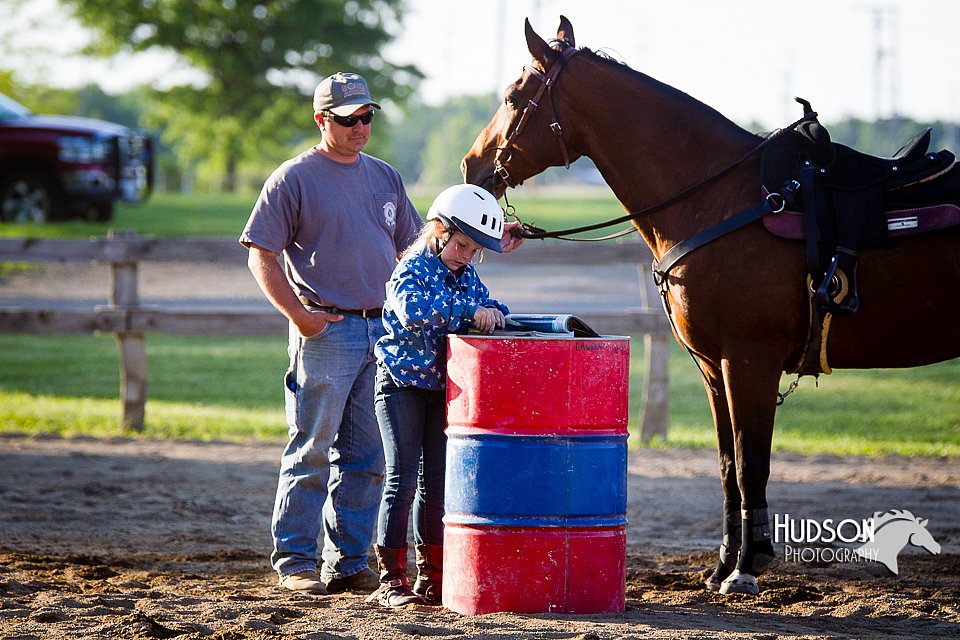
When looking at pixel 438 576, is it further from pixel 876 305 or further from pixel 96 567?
pixel 876 305

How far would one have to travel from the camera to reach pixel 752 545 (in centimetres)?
512

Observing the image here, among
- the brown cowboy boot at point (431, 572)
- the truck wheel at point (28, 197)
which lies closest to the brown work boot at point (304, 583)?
the brown cowboy boot at point (431, 572)

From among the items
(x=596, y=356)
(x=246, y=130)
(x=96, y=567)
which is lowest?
(x=96, y=567)

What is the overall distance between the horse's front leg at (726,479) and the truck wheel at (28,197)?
53.6 feet

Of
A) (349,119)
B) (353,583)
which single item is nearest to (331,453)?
(353,583)

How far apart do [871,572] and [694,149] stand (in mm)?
2222

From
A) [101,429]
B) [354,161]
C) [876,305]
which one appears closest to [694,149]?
[876,305]

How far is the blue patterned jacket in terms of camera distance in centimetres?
459

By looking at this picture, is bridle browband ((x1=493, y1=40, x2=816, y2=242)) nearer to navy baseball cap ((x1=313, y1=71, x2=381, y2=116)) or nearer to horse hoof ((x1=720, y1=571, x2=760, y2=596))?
navy baseball cap ((x1=313, y1=71, x2=381, y2=116))

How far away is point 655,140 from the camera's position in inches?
209

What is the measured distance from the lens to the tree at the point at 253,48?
32906 millimetres

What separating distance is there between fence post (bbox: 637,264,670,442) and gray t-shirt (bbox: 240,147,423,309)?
464 cm

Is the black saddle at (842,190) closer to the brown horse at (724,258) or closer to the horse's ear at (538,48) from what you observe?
the brown horse at (724,258)

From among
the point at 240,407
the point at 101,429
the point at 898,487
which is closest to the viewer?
the point at 898,487
